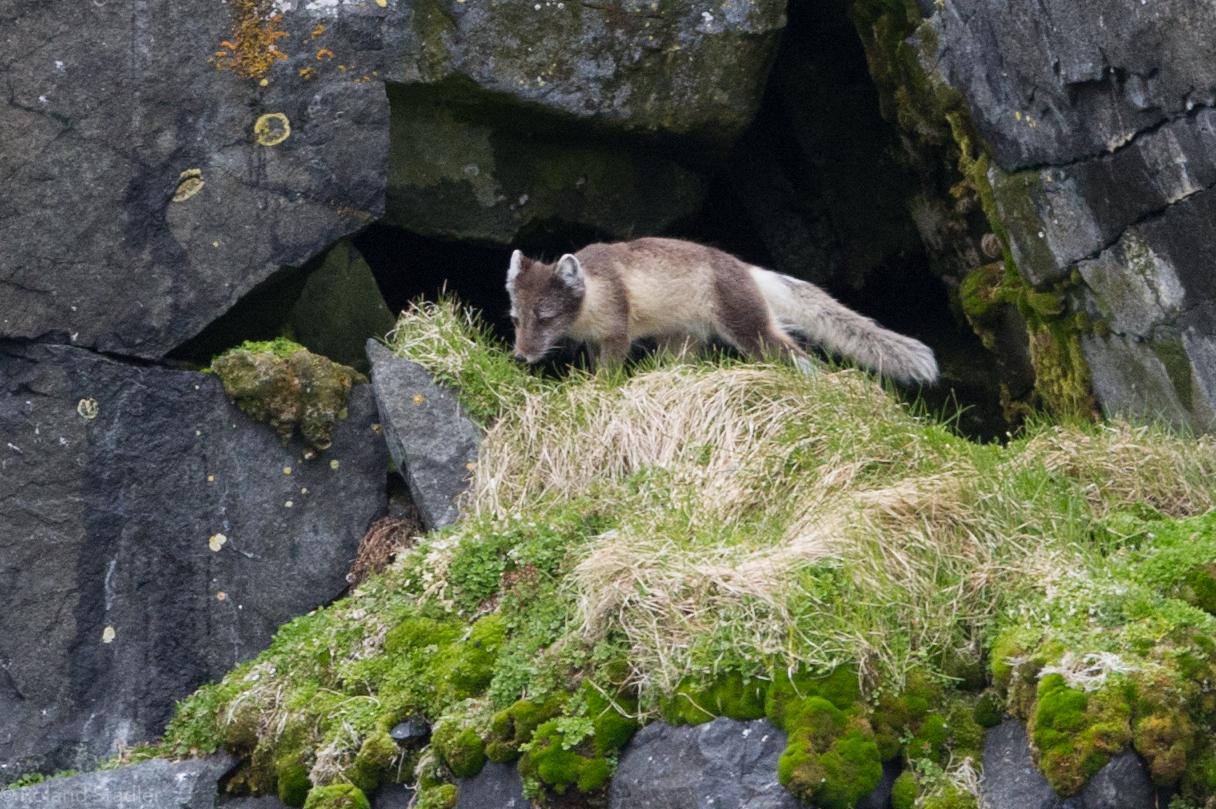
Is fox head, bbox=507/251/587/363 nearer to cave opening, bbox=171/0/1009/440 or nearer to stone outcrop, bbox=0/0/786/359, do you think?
stone outcrop, bbox=0/0/786/359

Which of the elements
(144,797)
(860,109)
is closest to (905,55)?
(860,109)

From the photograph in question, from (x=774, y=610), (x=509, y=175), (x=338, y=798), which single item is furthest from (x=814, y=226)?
(x=338, y=798)

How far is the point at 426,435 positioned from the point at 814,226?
3934mm

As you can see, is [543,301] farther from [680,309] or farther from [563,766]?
[563,766]

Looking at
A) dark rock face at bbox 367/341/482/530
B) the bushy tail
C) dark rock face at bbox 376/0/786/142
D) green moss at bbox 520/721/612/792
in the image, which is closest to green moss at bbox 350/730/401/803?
green moss at bbox 520/721/612/792

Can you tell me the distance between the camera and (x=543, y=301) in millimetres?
7094

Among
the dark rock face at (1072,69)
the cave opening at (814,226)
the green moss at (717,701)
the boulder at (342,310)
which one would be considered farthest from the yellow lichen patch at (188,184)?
the dark rock face at (1072,69)

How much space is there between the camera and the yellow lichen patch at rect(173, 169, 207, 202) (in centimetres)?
648

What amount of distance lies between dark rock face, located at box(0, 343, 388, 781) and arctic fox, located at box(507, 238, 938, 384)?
158 cm

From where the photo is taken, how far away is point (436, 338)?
22.8 ft

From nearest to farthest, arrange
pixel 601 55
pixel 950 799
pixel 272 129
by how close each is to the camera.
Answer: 1. pixel 950 799
2. pixel 272 129
3. pixel 601 55

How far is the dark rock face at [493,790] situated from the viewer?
15.1ft

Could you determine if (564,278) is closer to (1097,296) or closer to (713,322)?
(713,322)

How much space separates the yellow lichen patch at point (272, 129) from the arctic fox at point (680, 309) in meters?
1.42
